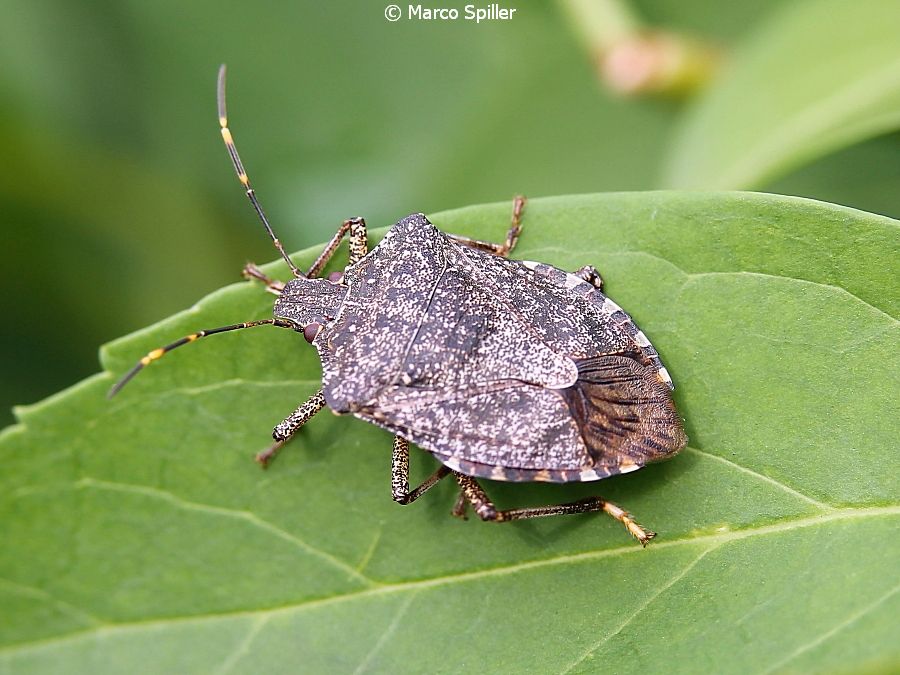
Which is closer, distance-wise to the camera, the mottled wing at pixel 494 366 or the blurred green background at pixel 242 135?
the mottled wing at pixel 494 366

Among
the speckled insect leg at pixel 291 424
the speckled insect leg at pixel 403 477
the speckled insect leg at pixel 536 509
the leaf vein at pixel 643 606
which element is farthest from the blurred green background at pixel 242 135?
the leaf vein at pixel 643 606

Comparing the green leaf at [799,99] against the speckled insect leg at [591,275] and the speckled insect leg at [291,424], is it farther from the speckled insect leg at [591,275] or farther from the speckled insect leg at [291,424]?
the speckled insect leg at [291,424]

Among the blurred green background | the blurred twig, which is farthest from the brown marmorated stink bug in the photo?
the blurred green background

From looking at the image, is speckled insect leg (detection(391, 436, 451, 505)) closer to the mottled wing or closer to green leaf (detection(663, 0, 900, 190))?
the mottled wing

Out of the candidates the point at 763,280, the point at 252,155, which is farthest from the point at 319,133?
the point at 763,280

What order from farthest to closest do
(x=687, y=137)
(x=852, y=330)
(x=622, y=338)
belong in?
(x=687, y=137)
(x=622, y=338)
(x=852, y=330)

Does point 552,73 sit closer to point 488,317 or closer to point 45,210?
point 488,317
